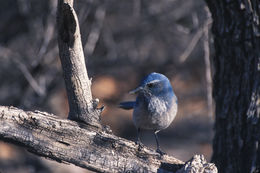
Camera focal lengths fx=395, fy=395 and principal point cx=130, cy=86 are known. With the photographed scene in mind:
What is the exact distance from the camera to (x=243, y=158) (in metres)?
3.95

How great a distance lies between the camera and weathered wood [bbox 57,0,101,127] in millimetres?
2986

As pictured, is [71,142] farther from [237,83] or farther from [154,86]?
[237,83]

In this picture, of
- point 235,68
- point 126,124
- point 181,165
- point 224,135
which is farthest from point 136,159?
point 126,124

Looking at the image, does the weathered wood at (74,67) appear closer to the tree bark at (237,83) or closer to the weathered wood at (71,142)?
the weathered wood at (71,142)

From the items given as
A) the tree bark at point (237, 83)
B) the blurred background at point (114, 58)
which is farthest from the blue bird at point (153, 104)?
the blurred background at point (114, 58)

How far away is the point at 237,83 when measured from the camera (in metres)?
3.99

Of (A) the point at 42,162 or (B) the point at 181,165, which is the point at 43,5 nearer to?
(A) the point at 42,162

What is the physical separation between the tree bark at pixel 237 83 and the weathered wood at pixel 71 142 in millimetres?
870

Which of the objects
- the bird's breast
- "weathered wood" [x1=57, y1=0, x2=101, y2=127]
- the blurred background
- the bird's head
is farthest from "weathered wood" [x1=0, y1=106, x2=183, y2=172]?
the blurred background

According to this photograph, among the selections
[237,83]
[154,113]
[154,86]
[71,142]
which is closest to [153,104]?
[154,113]

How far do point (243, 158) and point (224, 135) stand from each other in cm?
30

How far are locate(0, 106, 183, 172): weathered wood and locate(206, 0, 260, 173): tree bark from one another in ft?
2.85

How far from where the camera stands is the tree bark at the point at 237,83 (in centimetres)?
383

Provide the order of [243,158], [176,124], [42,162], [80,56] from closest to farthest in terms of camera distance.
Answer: [80,56]
[243,158]
[42,162]
[176,124]
